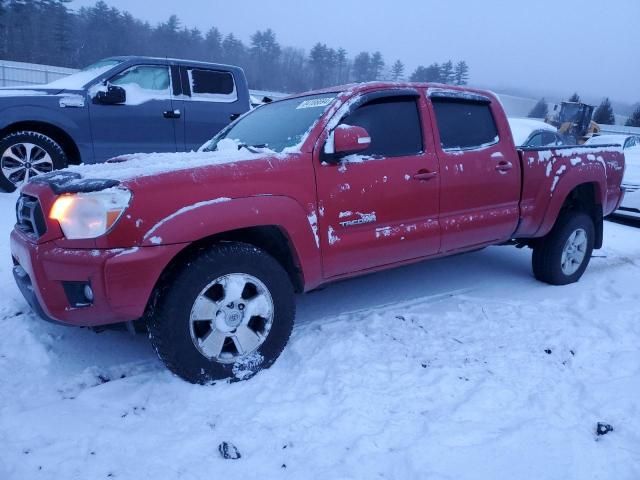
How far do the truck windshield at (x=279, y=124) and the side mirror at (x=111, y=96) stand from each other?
2.74 m

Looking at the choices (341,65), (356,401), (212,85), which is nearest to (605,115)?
(341,65)

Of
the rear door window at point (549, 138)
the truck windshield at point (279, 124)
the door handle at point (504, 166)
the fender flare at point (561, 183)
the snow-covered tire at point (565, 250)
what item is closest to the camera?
the truck windshield at point (279, 124)

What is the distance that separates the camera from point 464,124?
3816 millimetres

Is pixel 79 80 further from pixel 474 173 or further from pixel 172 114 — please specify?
pixel 474 173

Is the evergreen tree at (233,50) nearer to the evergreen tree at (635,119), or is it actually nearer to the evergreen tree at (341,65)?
the evergreen tree at (341,65)

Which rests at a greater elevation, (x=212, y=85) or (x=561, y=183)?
(x=212, y=85)

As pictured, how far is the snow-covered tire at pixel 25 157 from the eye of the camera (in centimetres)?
559

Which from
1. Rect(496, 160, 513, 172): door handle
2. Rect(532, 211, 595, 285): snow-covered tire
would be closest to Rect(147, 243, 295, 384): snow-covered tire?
Rect(496, 160, 513, 172): door handle

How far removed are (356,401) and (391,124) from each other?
6.18ft

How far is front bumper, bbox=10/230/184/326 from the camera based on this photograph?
2.30 meters

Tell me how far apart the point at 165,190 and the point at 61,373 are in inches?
50.5

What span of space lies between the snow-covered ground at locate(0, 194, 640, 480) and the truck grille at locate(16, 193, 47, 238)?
0.76 metres

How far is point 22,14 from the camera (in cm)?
4272

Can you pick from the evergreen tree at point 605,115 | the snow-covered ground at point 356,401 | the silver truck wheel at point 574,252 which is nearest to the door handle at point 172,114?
the snow-covered ground at point 356,401
